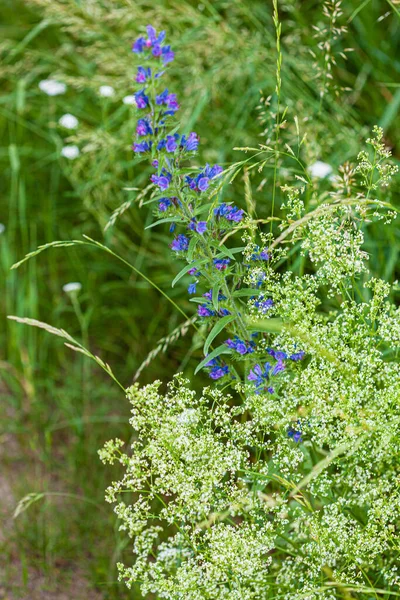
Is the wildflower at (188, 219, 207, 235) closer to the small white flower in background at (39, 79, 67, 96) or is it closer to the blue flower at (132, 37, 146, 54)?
the blue flower at (132, 37, 146, 54)

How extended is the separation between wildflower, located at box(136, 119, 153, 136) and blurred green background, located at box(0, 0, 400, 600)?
81 centimetres

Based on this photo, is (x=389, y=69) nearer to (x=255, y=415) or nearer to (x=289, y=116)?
(x=289, y=116)

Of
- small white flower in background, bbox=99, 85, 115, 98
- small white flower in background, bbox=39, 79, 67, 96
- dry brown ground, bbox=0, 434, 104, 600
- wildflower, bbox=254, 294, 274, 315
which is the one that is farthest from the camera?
small white flower in background, bbox=39, 79, 67, 96

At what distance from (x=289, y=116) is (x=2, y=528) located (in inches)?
63.5

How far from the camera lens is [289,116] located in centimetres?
273

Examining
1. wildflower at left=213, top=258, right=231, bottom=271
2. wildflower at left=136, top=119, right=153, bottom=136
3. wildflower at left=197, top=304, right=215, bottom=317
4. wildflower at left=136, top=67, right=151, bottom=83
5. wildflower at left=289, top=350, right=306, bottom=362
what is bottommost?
wildflower at left=289, top=350, right=306, bottom=362

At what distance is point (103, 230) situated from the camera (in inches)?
87.4

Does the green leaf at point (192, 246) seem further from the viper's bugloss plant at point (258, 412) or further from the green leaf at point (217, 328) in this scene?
the green leaf at point (217, 328)

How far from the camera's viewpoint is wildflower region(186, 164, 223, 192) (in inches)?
59.6

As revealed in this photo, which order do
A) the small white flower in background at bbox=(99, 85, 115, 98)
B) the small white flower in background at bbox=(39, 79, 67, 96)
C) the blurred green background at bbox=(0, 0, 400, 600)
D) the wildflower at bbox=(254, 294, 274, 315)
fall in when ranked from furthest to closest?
the small white flower in background at bbox=(39, 79, 67, 96), the small white flower in background at bbox=(99, 85, 115, 98), the blurred green background at bbox=(0, 0, 400, 600), the wildflower at bbox=(254, 294, 274, 315)

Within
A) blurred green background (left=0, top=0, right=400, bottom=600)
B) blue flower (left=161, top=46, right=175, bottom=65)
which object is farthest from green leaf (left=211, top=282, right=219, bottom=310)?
blurred green background (left=0, top=0, right=400, bottom=600)

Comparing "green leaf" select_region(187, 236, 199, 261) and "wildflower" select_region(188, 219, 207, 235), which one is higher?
"wildflower" select_region(188, 219, 207, 235)

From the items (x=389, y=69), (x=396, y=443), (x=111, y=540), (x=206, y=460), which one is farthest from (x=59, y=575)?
(x=389, y=69)

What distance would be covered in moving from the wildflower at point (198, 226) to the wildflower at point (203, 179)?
7 centimetres
